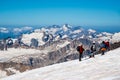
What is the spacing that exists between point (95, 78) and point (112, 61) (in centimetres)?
972

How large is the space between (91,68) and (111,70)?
417 cm

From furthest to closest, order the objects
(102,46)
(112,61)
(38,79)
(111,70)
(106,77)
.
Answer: (102,46) < (112,61) < (38,79) < (111,70) < (106,77)

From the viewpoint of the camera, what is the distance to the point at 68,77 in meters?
32.8

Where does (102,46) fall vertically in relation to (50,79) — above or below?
above

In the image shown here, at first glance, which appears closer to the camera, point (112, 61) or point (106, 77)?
point (106, 77)

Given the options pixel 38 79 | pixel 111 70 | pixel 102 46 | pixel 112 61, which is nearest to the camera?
pixel 111 70

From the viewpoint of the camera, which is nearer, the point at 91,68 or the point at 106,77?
the point at 106,77

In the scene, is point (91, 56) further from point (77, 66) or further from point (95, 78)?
point (95, 78)

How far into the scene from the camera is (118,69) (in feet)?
107

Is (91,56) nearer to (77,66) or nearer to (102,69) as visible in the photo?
(77,66)

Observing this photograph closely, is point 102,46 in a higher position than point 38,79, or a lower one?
higher

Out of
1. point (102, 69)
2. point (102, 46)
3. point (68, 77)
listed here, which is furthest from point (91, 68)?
point (102, 46)

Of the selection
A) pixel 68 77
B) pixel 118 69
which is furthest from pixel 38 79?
pixel 118 69

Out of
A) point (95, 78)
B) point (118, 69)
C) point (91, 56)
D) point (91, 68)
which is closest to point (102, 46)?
point (91, 56)
